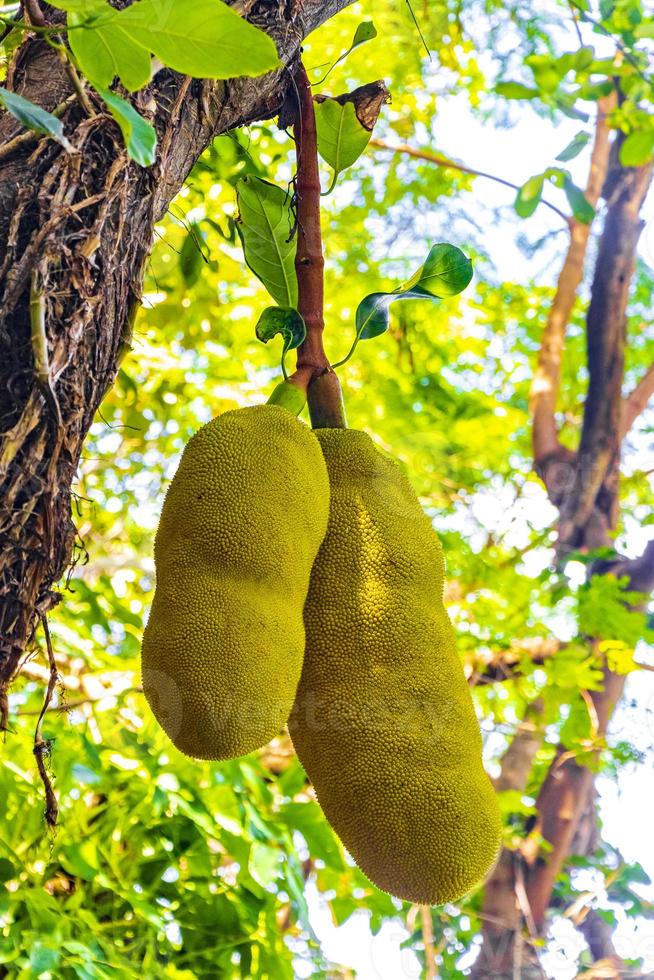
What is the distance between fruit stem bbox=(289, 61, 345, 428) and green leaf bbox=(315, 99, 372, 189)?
2 centimetres

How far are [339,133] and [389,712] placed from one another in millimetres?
508

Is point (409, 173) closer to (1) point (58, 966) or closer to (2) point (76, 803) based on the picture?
(2) point (76, 803)

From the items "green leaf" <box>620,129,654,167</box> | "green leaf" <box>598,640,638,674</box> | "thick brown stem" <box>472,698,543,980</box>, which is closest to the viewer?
"green leaf" <box>620,129,654,167</box>

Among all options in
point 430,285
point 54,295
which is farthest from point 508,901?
point 54,295

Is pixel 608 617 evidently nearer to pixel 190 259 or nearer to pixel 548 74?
pixel 548 74

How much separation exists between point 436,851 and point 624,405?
2.86 m

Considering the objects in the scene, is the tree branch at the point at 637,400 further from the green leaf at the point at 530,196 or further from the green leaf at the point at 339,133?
the green leaf at the point at 339,133

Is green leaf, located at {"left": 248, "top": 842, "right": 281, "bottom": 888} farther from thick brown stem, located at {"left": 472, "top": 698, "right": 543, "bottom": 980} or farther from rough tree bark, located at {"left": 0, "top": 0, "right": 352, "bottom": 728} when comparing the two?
thick brown stem, located at {"left": 472, "top": 698, "right": 543, "bottom": 980}

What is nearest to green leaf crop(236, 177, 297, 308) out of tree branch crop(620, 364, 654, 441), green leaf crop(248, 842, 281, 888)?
green leaf crop(248, 842, 281, 888)

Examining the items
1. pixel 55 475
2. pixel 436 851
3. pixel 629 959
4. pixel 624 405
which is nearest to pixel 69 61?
pixel 55 475

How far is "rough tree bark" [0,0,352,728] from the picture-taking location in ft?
1.65

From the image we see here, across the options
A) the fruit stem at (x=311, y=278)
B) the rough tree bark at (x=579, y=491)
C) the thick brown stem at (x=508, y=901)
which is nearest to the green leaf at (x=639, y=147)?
the fruit stem at (x=311, y=278)

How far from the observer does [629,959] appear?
262cm

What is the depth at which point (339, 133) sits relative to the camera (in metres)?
0.83
